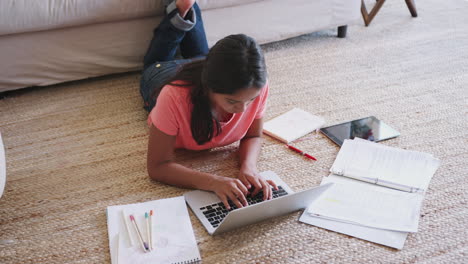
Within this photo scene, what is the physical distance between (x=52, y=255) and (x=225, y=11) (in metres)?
1.36

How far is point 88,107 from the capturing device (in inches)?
73.7

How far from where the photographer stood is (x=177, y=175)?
1327mm

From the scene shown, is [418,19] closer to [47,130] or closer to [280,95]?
[280,95]

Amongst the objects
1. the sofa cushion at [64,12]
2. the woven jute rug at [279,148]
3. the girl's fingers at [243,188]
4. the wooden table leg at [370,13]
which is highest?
the sofa cushion at [64,12]

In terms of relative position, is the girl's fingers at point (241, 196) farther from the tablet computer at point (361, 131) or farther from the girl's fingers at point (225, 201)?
the tablet computer at point (361, 131)

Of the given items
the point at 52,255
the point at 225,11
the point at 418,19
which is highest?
the point at 225,11

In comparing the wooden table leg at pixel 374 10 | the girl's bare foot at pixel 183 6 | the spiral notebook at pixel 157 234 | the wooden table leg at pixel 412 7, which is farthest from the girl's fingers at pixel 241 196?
the wooden table leg at pixel 412 7

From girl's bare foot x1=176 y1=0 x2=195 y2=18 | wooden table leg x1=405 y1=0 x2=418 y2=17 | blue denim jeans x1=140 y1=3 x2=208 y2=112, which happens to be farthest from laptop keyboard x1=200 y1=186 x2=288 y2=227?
wooden table leg x1=405 y1=0 x2=418 y2=17

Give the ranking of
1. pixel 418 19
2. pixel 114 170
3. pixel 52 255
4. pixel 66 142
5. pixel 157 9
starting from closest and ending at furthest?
1. pixel 52 255
2. pixel 114 170
3. pixel 66 142
4. pixel 157 9
5. pixel 418 19

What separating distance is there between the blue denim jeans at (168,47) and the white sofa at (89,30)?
0.14 m

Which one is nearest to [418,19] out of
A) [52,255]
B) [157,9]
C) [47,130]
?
[157,9]

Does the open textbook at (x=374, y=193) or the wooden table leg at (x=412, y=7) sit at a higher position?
the wooden table leg at (x=412, y=7)

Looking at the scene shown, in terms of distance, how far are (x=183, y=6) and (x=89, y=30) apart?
0.45 metres

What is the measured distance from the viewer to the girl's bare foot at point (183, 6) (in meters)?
1.80
